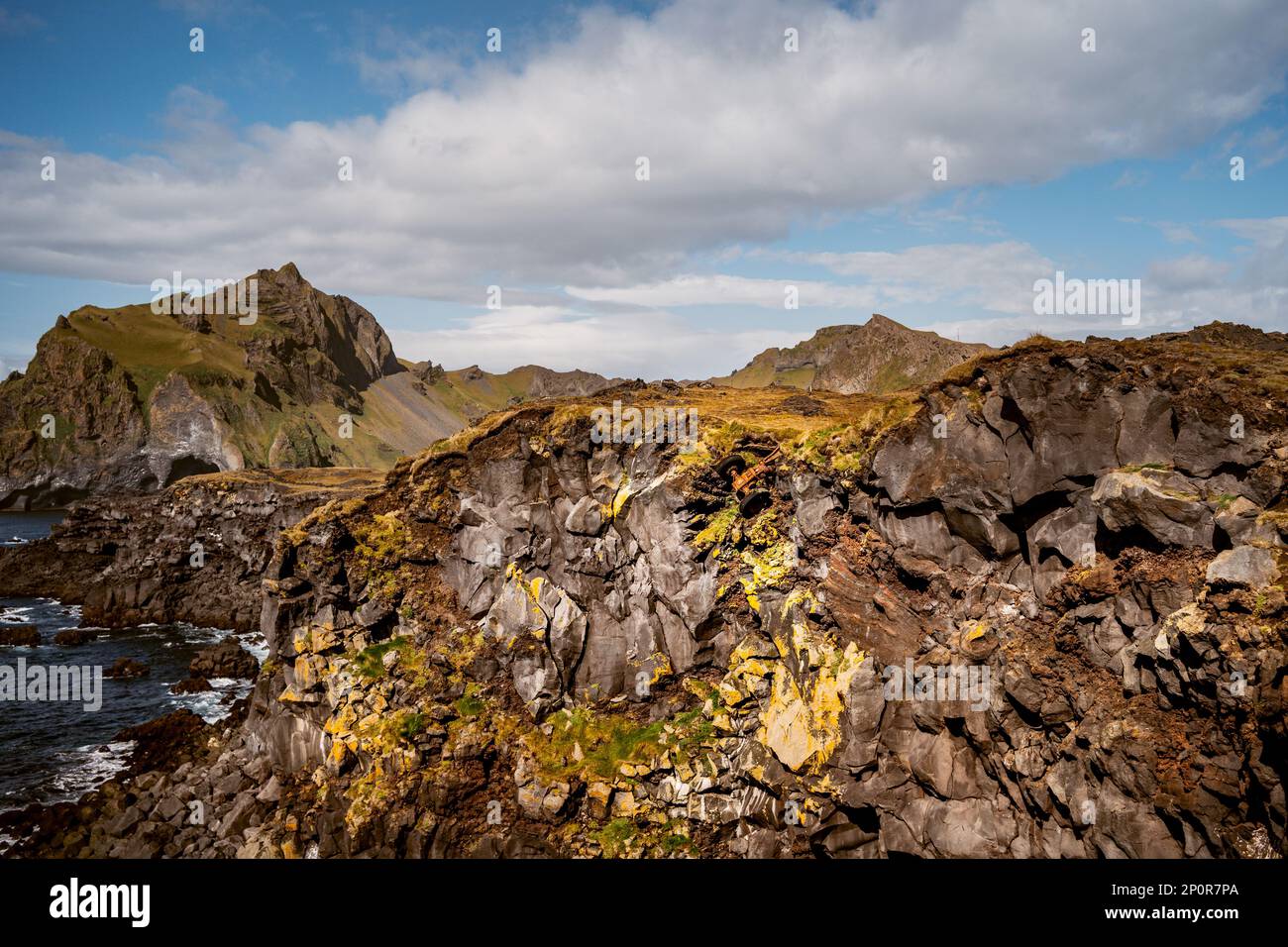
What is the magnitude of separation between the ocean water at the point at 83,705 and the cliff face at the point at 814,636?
29.1ft

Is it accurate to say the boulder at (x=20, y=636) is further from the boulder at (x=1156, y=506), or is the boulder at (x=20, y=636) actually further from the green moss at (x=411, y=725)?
the boulder at (x=1156, y=506)

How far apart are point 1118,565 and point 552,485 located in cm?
2527

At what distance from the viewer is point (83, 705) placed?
53.6m

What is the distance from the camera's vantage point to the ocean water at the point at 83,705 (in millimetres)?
42656

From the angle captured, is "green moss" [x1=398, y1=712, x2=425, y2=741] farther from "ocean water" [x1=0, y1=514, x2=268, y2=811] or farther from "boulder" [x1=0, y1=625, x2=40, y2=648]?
"boulder" [x1=0, y1=625, x2=40, y2=648]

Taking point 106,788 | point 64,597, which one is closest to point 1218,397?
point 106,788

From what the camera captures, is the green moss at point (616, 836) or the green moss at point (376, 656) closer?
the green moss at point (616, 836)

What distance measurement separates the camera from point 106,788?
128 ft

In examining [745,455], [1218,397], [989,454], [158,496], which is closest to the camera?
[1218,397]

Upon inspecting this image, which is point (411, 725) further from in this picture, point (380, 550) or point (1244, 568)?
point (1244, 568)

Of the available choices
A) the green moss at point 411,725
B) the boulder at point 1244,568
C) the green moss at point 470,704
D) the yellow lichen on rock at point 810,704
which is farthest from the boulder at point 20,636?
the boulder at point 1244,568

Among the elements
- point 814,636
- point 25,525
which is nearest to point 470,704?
point 814,636

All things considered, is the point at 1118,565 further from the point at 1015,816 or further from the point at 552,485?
the point at 552,485

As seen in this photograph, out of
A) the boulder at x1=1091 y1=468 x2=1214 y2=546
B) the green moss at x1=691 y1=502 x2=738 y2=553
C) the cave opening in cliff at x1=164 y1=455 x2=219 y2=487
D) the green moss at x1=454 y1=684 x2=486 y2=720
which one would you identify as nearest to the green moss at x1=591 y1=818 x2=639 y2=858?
the green moss at x1=454 y1=684 x2=486 y2=720
